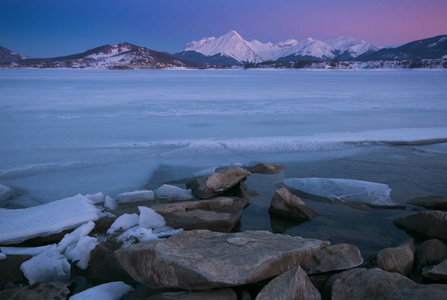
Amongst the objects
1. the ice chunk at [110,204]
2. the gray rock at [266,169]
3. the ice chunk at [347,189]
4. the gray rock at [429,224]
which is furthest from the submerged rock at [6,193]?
the gray rock at [429,224]

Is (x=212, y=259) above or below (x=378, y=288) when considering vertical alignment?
above

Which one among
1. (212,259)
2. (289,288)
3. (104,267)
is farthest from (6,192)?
(289,288)

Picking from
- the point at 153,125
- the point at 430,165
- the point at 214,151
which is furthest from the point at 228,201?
the point at 153,125

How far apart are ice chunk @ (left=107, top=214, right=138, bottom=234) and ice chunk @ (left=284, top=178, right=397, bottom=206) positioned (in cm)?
286

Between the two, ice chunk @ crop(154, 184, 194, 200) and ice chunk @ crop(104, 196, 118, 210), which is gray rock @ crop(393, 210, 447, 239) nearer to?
ice chunk @ crop(154, 184, 194, 200)

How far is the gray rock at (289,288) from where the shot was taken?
112 inches

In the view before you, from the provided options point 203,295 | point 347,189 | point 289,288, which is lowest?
point 347,189

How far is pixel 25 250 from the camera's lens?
A: 402 centimetres

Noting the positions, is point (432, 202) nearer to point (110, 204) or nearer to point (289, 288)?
point (289, 288)

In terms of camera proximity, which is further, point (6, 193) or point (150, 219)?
point (6, 193)

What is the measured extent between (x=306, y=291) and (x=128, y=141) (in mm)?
7290

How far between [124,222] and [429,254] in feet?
11.7

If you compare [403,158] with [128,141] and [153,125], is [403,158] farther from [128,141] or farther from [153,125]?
[153,125]

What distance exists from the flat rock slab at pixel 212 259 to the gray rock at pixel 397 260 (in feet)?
1.93
